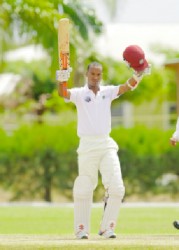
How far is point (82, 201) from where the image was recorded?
1193 cm

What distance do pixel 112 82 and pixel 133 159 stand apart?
9059 millimetres

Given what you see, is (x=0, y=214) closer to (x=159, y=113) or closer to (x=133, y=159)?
(x=133, y=159)

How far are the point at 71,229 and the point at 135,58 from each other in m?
4.59

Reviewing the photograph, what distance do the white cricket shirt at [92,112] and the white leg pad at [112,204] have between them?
0.55 m

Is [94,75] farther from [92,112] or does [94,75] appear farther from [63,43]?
[63,43]

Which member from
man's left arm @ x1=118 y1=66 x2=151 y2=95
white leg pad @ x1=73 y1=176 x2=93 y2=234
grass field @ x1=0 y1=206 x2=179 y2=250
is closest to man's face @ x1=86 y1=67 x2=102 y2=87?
man's left arm @ x1=118 y1=66 x2=151 y2=95

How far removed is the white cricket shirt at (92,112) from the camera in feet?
39.3

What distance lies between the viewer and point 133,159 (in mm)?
25625

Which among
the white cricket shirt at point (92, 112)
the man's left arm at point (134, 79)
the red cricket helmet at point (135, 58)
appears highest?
the red cricket helmet at point (135, 58)

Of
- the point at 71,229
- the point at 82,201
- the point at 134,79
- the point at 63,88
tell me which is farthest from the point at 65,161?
the point at 63,88

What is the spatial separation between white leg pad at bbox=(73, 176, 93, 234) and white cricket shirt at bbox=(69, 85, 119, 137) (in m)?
0.48

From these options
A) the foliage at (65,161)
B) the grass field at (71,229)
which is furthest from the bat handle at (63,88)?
the foliage at (65,161)

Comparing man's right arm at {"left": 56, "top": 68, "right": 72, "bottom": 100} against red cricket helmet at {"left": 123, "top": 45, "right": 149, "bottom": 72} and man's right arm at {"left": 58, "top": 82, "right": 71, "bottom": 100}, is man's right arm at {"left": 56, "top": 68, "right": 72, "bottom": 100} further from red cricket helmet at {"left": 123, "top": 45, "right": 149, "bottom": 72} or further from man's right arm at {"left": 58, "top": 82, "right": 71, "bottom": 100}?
red cricket helmet at {"left": 123, "top": 45, "right": 149, "bottom": 72}

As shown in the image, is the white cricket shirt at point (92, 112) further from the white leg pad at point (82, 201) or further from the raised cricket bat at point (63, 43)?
the white leg pad at point (82, 201)
